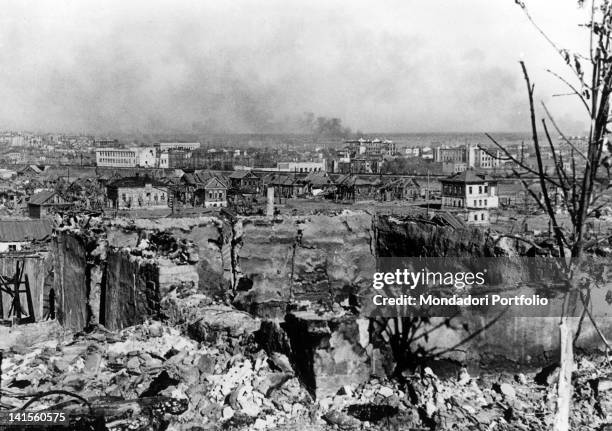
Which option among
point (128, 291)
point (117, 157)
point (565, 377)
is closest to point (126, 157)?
point (117, 157)

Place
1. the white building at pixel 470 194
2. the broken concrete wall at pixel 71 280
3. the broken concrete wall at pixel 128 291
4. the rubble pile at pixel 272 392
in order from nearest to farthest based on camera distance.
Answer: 1. the rubble pile at pixel 272 392
2. the broken concrete wall at pixel 128 291
3. the broken concrete wall at pixel 71 280
4. the white building at pixel 470 194

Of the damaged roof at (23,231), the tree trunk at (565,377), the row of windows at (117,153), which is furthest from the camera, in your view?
the row of windows at (117,153)

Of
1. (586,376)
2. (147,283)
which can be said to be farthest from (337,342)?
(147,283)

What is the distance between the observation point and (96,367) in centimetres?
603

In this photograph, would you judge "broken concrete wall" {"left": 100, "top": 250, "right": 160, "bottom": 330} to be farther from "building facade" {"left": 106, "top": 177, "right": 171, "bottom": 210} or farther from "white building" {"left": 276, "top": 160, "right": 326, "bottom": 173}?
"white building" {"left": 276, "top": 160, "right": 326, "bottom": 173}

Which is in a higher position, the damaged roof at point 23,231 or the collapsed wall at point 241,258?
the collapsed wall at point 241,258

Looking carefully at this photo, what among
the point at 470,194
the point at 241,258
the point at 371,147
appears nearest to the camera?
the point at 241,258

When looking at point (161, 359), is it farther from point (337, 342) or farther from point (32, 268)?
point (32, 268)

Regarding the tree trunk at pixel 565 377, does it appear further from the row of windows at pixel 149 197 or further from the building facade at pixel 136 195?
the row of windows at pixel 149 197

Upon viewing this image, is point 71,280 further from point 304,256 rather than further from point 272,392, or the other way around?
point 272,392

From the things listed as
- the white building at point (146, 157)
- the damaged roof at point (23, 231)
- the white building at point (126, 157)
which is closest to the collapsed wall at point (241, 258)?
the damaged roof at point (23, 231)

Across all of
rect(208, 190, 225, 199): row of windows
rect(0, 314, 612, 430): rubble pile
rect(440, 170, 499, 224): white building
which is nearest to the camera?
rect(0, 314, 612, 430): rubble pile

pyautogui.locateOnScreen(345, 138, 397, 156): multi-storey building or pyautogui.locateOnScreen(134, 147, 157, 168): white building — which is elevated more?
pyautogui.locateOnScreen(345, 138, 397, 156): multi-storey building

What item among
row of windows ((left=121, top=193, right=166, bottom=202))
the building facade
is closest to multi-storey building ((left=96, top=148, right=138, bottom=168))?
the building facade
